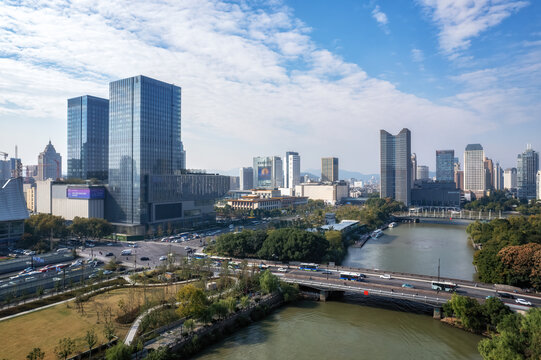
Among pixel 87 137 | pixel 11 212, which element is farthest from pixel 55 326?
pixel 87 137

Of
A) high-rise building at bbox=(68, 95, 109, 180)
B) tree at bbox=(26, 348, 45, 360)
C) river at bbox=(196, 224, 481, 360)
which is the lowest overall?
river at bbox=(196, 224, 481, 360)

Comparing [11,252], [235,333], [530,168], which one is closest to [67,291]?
[235,333]

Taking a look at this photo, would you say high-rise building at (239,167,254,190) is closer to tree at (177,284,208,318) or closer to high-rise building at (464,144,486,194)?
high-rise building at (464,144,486,194)

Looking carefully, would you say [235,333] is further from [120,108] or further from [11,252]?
[120,108]

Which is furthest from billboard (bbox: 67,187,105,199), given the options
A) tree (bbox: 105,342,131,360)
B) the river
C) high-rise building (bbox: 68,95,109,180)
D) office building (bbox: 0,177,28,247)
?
tree (bbox: 105,342,131,360)

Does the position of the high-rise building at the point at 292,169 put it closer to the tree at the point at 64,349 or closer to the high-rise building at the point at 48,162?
the high-rise building at the point at 48,162

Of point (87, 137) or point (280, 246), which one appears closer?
point (280, 246)

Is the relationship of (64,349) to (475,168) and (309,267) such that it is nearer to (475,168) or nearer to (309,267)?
(309,267)
